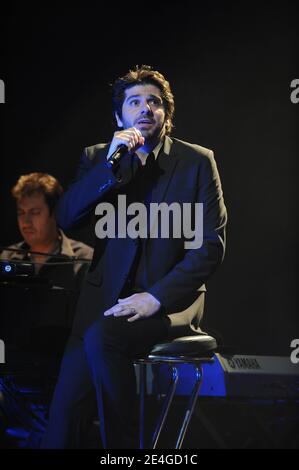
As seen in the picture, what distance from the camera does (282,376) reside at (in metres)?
2.58

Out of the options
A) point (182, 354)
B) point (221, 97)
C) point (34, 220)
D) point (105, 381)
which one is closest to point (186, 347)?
point (182, 354)

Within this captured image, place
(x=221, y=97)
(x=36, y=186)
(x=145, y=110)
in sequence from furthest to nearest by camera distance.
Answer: (x=36, y=186), (x=221, y=97), (x=145, y=110)

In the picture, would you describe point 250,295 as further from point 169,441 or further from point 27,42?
point 27,42

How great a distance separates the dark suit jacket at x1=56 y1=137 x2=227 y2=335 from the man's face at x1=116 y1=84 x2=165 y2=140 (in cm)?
10

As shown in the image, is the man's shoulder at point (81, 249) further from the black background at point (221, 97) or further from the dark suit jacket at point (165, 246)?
the dark suit jacket at point (165, 246)

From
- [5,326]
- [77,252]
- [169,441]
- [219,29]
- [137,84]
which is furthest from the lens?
[77,252]

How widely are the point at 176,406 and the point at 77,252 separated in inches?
48.0

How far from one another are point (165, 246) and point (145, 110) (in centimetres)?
48

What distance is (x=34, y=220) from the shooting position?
385cm

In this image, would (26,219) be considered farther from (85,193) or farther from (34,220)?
(85,193)

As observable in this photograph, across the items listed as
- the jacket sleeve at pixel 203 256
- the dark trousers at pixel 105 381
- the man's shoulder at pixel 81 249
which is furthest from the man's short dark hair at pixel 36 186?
the dark trousers at pixel 105 381

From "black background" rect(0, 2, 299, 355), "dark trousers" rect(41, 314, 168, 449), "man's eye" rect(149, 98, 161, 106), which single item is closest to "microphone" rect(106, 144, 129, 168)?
"man's eye" rect(149, 98, 161, 106)

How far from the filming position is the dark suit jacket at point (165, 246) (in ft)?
6.64
